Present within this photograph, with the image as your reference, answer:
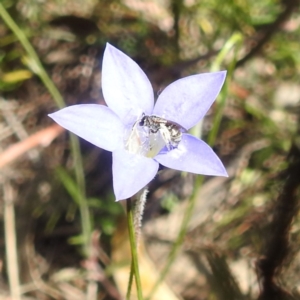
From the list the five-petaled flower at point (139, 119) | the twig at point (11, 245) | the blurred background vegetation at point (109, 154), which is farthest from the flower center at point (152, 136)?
the twig at point (11, 245)

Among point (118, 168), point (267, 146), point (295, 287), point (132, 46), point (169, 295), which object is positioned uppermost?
point (118, 168)

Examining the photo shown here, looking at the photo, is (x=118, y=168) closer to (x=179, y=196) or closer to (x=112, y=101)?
(x=112, y=101)

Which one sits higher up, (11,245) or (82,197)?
(82,197)

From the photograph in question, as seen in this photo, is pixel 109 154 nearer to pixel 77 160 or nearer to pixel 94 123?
pixel 77 160

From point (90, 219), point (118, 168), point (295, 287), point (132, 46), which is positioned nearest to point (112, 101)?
point (118, 168)

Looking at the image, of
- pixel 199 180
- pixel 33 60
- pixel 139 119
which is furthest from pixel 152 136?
pixel 33 60

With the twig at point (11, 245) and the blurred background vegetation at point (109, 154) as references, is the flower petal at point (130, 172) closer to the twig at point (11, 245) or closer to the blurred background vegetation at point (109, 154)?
the blurred background vegetation at point (109, 154)

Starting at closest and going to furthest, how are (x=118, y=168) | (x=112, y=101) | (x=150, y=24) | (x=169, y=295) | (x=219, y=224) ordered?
(x=118, y=168)
(x=112, y=101)
(x=169, y=295)
(x=219, y=224)
(x=150, y=24)
